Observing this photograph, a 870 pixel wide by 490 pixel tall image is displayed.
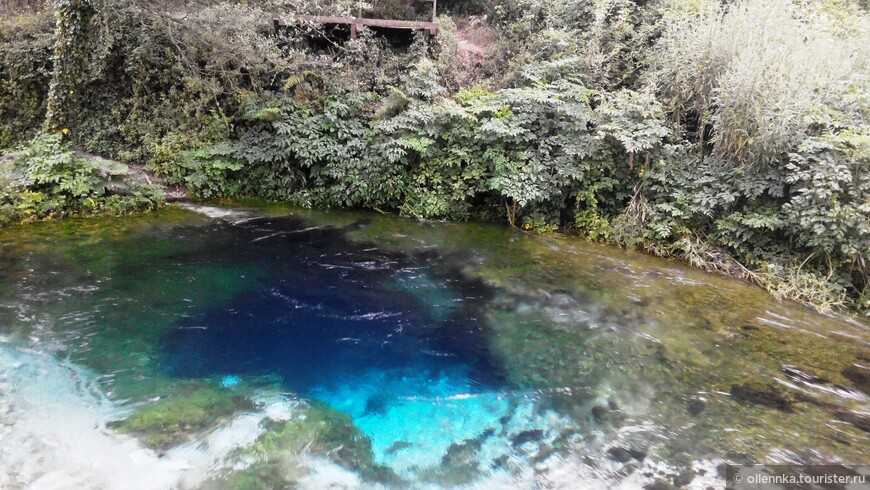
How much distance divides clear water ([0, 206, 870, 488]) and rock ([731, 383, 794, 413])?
29 mm

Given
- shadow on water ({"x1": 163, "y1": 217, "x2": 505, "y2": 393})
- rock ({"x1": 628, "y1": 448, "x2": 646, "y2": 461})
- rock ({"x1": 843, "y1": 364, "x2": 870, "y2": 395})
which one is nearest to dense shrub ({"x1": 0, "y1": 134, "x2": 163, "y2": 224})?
shadow on water ({"x1": 163, "y1": 217, "x2": 505, "y2": 393})

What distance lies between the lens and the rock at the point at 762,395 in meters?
4.29

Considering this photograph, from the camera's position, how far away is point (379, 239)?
8.12 m

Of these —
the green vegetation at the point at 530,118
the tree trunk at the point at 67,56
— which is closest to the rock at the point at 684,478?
the green vegetation at the point at 530,118

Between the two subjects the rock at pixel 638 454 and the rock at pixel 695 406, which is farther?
the rock at pixel 695 406

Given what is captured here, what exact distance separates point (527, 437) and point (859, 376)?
12.3 feet

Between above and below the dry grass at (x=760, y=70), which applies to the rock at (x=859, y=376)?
below

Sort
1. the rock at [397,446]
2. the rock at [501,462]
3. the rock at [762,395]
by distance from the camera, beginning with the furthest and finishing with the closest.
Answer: the rock at [762,395], the rock at [397,446], the rock at [501,462]

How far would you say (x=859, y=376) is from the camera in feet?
15.8

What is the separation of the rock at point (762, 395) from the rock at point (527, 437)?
6.69ft

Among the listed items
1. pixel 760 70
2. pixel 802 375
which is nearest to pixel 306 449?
pixel 802 375

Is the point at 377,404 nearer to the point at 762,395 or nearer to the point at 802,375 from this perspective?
the point at 762,395

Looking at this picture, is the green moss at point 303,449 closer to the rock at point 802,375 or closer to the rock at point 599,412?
the rock at point 599,412

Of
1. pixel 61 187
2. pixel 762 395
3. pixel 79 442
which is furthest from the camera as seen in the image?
pixel 61 187
